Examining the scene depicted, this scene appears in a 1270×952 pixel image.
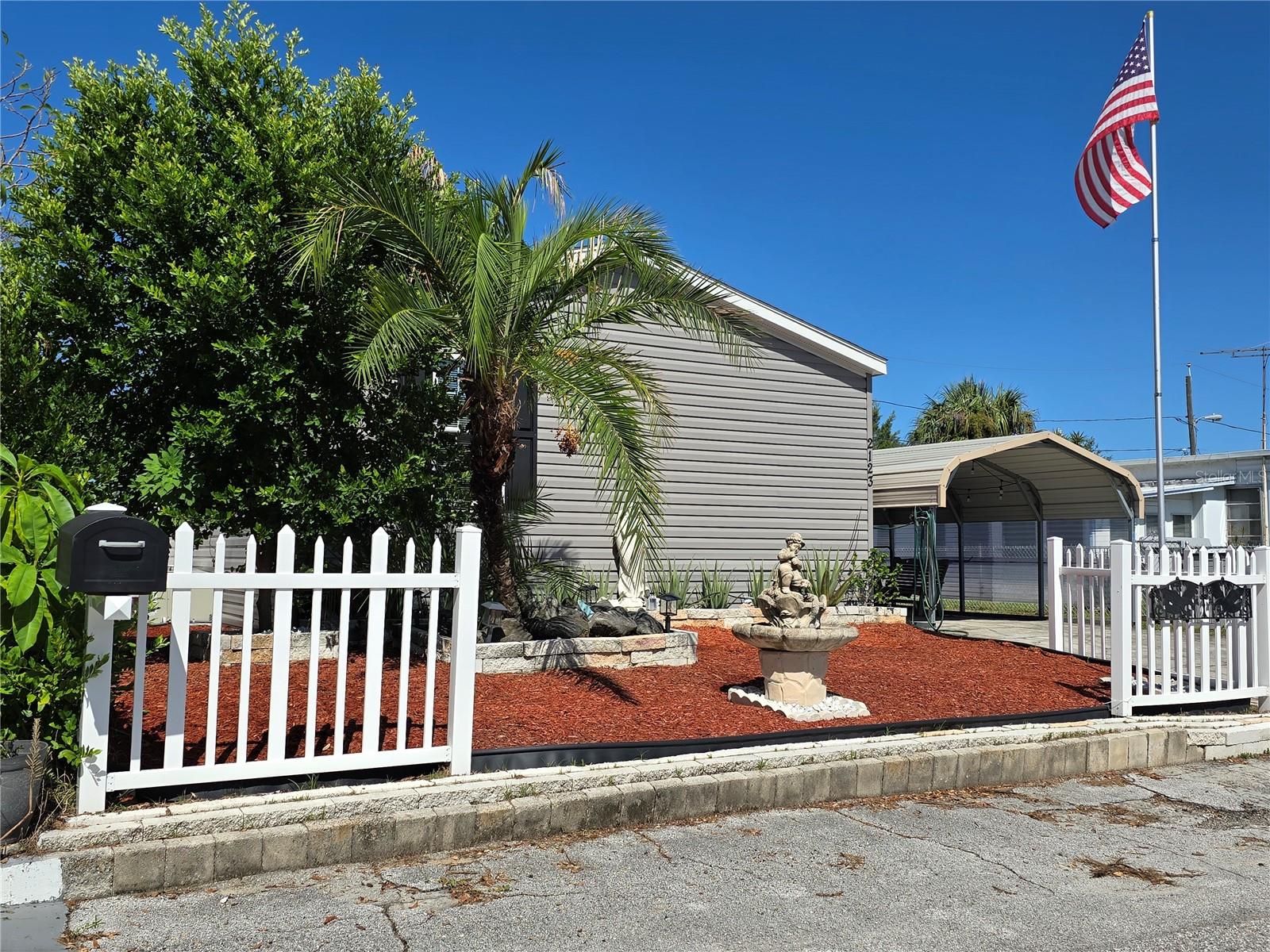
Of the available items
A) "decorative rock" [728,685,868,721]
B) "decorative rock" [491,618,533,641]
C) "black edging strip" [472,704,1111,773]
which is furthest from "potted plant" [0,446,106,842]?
"decorative rock" [728,685,868,721]

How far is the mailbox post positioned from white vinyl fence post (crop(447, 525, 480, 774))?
1402 mm

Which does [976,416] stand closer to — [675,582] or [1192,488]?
[1192,488]

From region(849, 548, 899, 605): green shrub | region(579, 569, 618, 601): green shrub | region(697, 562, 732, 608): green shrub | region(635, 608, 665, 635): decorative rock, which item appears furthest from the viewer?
region(849, 548, 899, 605): green shrub

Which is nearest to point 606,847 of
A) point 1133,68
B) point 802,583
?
point 802,583

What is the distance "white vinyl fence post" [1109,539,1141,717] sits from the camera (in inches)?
277

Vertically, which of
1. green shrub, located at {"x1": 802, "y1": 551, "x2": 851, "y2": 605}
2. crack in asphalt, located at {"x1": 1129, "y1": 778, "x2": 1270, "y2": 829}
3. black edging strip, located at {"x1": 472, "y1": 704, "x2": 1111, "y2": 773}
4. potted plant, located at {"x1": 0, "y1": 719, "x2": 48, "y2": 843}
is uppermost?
green shrub, located at {"x1": 802, "y1": 551, "x2": 851, "y2": 605}

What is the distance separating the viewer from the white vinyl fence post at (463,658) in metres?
4.82

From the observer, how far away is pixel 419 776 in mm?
4793

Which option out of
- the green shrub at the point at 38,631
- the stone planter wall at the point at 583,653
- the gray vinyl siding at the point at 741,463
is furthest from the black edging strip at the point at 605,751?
the gray vinyl siding at the point at 741,463

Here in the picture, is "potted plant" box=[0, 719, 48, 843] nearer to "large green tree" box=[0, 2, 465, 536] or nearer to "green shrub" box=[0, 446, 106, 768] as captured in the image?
"green shrub" box=[0, 446, 106, 768]

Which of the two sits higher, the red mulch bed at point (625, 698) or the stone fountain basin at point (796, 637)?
the stone fountain basin at point (796, 637)

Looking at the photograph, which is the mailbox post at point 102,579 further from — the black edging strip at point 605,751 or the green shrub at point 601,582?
the green shrub at point 601,582

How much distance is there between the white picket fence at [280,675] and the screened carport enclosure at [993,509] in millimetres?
9194

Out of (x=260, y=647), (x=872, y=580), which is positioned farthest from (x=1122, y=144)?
(x=260, y=647)
